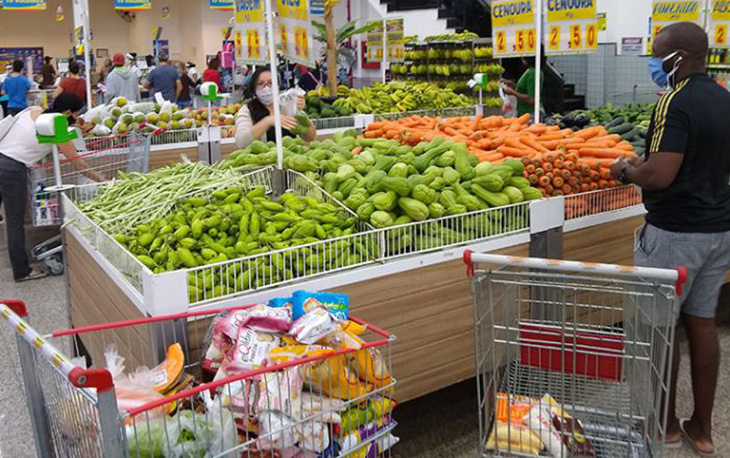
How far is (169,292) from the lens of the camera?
95.9 inches

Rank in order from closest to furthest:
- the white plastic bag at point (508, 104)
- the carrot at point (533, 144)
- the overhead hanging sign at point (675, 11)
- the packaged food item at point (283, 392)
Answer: the packaged food item at point (283, 392) < the carrot at point (533, 144) < the overhead hanging sign at point (675, 11) < the white plastic bag at point (508, 104)

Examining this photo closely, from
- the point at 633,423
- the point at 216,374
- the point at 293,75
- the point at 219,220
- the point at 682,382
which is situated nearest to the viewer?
the point at 216,374

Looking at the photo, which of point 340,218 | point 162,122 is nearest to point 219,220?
point 340,218

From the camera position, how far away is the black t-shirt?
2744 mm

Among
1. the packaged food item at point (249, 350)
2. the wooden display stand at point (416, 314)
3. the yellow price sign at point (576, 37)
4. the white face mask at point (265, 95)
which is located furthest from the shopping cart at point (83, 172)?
the packaged food item at point (249, 350)

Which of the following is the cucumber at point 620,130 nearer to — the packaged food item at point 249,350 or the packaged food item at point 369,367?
the packaged food item at point 369,367

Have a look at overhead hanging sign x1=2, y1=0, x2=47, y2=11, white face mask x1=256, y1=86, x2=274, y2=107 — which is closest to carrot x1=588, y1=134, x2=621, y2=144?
white face mask x1=256, y1=86, x2=274, y2=107

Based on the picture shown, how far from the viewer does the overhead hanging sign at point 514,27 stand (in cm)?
568

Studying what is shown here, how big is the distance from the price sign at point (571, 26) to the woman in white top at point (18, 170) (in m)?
3.53

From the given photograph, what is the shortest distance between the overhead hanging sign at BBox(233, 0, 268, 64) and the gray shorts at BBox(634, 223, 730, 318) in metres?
2.06

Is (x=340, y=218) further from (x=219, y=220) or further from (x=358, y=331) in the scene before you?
(x=358, y=331)

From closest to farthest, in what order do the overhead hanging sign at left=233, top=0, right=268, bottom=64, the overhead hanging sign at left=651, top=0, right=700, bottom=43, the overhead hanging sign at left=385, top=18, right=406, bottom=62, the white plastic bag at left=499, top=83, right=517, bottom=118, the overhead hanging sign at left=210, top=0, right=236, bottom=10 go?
the overhead hanging sign at left=233, top=0, right=268, bottom=64, the overhead hanging sign at left=651, top=0, right=700, bottom=43, the white plastic bag at left=499, top=83, right=517, bottom=118, the overhead hanging sign at left=385, top=18, right=406, bottom=62, the overhead hanging sign at left=210, top=0, right=236, bottom=10

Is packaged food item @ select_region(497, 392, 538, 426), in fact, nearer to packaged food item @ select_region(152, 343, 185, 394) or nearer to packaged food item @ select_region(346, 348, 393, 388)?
packaged food item @ select_region(346, 348, 393, 388)

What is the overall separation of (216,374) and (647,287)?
1.27 meters
